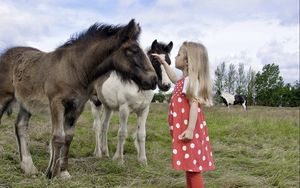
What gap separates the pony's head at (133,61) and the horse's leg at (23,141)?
188cm

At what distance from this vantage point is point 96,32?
5.04 meters

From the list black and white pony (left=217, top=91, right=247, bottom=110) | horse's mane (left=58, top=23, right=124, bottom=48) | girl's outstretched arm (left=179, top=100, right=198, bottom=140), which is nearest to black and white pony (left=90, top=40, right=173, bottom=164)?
horse's mane (left=58, top=23, right=124, bottom=48)

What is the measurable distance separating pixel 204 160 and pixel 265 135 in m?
7.15

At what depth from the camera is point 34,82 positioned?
521 centimetres

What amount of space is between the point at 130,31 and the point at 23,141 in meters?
2.41

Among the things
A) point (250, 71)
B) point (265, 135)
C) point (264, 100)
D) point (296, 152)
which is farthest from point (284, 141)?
point (250, 71)

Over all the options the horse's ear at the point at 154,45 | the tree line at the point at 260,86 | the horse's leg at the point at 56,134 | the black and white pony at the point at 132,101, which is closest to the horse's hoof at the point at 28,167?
the horse's leg at the point at 56,134

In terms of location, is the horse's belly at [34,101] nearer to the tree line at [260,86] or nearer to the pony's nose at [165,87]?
the pony's nose at [165,87]

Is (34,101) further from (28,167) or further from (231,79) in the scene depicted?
(231,79)

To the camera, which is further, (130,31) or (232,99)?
(232,99)

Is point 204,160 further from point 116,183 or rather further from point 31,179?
point 31,179

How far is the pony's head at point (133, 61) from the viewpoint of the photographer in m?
4.45

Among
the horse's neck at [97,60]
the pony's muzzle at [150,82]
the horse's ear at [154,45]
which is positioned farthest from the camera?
the horse's ear at [154,45]

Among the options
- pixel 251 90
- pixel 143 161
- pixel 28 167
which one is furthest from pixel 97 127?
pixel 251 90
